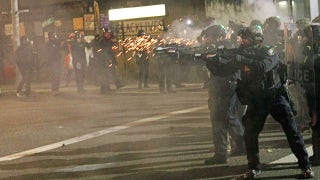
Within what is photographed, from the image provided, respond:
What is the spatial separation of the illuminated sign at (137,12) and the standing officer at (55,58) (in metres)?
4.12

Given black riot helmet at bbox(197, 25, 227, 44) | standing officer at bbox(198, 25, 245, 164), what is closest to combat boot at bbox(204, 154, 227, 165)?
standing officer at bbox(198, 25, 245, 164)

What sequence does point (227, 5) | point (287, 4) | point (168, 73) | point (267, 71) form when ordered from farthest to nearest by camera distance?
point (227, 5) < point (168, 73) < point (287, 4) < point (267, 71)

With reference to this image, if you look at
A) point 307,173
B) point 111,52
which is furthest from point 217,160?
point 111,52

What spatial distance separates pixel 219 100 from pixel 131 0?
13229 mm

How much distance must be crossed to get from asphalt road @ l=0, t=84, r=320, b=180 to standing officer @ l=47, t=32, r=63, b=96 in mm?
1608

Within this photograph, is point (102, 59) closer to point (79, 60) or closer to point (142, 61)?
point (79, 60)

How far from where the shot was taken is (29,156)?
7125mm

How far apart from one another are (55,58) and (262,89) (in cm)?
987

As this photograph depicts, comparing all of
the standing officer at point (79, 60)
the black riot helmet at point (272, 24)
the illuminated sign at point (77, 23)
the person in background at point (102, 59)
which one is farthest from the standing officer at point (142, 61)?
the black riot helmet at point (272, 24)

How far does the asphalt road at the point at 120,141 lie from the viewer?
19.9ft

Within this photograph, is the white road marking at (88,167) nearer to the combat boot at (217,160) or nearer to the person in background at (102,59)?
the combat boot at (217,160)

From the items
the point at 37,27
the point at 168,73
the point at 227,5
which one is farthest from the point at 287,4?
the point at 37,27

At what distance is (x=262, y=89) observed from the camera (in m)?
5.37

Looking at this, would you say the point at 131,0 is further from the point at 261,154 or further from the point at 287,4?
the point at 261,154
